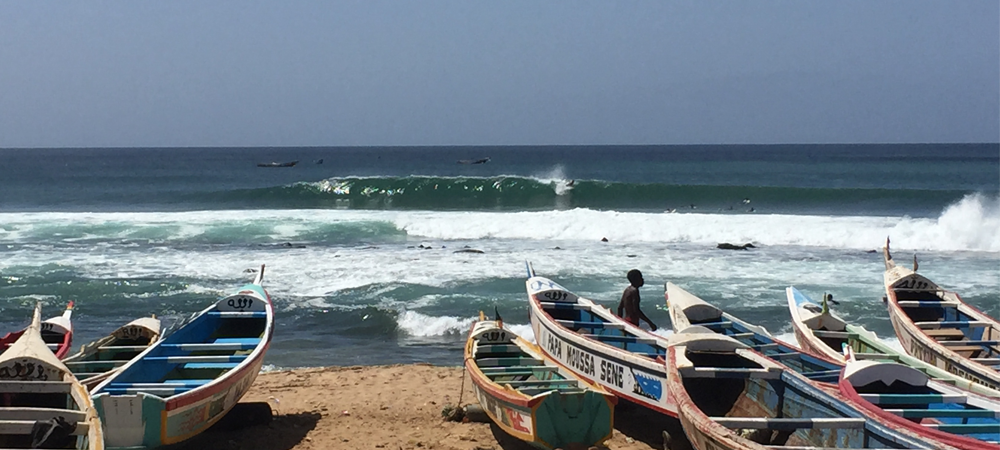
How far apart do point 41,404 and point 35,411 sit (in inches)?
32.1

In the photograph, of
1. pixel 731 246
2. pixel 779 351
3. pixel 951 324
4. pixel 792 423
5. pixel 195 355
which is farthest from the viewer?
pixel 731 246

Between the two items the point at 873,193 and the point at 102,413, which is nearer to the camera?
the point at 102,413

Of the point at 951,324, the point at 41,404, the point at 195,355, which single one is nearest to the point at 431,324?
the point at 195,355

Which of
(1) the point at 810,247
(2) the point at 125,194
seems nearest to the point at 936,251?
(1) the point at 810,247

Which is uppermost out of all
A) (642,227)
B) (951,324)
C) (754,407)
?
(642,227)

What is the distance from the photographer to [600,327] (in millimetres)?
10953

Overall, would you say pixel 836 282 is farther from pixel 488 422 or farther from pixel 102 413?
pixel 102 413

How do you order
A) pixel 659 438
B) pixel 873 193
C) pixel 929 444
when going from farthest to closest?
pixel 873 193 < pixel 659 438 < pixel 929 444

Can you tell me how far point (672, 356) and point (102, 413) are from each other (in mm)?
4787

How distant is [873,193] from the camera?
146ft

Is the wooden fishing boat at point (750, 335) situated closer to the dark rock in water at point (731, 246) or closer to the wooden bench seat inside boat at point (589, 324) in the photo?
the wooden bench seat inside boat at point (589, 324)

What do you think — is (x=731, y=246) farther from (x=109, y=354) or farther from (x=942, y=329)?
(x=109, y=354)

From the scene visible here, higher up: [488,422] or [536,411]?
[536,411]

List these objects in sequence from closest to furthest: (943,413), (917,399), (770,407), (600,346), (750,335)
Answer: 1. (943,413)
2. (917,399)
3. (770,407)
4. (600,346)
5. (750,335)
